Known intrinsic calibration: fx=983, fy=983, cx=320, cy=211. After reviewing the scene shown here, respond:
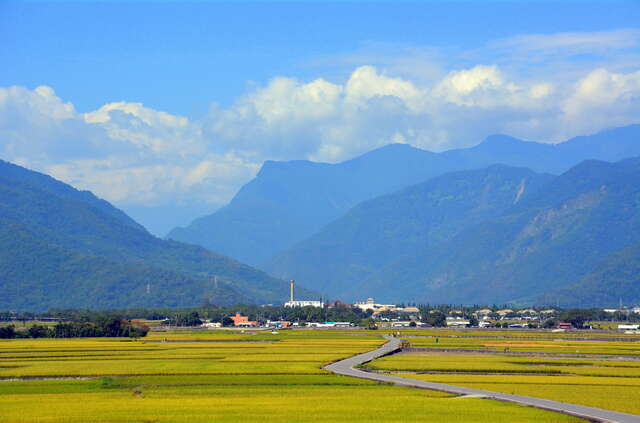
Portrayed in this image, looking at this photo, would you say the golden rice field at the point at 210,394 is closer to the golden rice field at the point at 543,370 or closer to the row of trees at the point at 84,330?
the golden rice field at the point at 543,370

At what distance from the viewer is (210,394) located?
69000mm

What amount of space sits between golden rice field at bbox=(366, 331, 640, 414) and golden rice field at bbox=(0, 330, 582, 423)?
6.71 metres

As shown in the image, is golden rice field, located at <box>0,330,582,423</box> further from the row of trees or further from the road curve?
the row of trees

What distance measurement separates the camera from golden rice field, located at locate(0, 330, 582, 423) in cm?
5694

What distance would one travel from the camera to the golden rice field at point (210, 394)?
187 ft

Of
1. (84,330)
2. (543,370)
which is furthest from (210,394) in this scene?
(84,330)

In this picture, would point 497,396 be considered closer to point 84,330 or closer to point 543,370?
point 543,370

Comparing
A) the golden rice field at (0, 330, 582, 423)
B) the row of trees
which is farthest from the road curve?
the row of trees

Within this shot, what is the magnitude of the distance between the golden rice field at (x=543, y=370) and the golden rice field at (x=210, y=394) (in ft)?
22.0

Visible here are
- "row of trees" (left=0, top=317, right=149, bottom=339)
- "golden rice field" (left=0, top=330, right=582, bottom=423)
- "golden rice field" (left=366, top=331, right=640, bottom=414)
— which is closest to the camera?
"golden rice field" (left=0, top=330, right=582, bottom=423)

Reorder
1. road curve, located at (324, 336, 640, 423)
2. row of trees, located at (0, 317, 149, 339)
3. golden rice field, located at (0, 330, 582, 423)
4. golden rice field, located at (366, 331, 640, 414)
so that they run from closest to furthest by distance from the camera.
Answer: road curve, located at (324, 336, 640, 423), golden rice field, located at (0, 330, 582, 423), golden rice field, located at (366, 331, 640, 414), row of trees, located at (0, 317, 149, 339)

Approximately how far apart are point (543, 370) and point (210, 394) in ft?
112

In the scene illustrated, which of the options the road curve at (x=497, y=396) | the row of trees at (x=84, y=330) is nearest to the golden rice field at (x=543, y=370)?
the road curve at (x=497, y=396)

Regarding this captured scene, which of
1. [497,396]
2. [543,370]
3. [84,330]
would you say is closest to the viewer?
[497,396]
